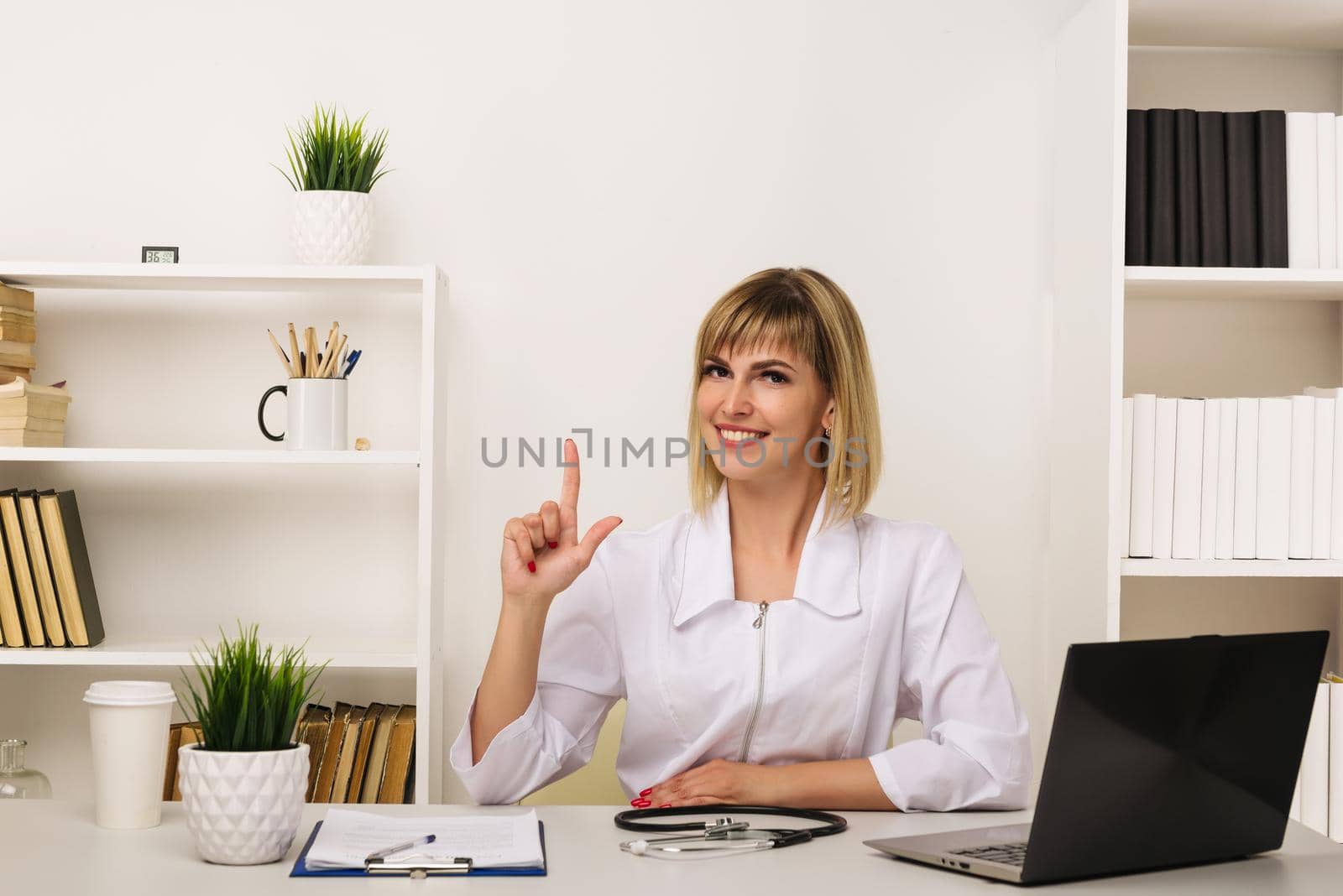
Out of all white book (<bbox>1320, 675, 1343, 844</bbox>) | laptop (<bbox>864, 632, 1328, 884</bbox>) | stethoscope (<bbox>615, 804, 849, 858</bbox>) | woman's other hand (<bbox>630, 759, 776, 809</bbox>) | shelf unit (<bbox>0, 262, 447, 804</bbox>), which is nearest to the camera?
laptop (<bbox>864, 632, 1328, 884</bbox>)

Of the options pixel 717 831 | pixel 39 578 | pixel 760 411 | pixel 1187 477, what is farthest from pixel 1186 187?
pixel 39 578

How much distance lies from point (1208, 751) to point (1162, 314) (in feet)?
5.65

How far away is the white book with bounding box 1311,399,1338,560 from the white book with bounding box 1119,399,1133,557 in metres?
0.34

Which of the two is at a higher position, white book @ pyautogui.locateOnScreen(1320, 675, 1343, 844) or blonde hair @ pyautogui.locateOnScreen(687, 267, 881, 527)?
blonde hair @ pyautogui.locateOnScreen(687, 267, 881, 527)

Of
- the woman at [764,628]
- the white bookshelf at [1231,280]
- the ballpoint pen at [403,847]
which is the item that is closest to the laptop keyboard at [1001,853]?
the woman at [764,628]

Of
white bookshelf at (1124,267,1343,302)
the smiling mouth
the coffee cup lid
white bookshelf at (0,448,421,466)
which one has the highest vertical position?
white bookshelf at (1124,267,1343,302)

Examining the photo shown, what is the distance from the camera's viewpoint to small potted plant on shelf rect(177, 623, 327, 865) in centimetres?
118

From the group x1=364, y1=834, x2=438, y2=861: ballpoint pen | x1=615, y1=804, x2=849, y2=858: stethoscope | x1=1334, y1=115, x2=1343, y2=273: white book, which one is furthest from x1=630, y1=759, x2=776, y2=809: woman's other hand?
x1=1334, y1=115, x2=1343, y2=273: white book

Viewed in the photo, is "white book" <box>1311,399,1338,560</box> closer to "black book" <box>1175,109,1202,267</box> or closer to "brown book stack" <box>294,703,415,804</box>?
"black book" <box>1175,109,1202,267</box>

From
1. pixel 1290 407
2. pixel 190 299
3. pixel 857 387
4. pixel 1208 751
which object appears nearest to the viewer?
pixel 1208 751

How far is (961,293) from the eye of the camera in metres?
2.72

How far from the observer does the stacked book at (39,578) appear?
93.8 inches

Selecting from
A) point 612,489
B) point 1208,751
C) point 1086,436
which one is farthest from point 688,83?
point 1208,751

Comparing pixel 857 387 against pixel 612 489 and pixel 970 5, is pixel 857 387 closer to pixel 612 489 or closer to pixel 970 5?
pixel 612 489
